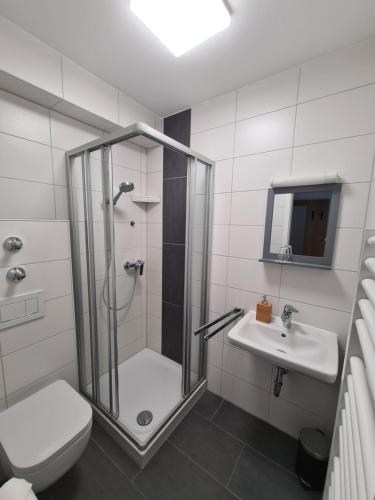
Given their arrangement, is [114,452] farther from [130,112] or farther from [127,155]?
[130,112]

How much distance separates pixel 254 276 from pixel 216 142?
3.35 feet

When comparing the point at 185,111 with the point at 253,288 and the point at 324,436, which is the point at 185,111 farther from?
the point at 324,436

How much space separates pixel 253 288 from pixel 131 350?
1381 millimetres

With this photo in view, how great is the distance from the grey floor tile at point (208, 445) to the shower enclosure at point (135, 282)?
9 centimetres

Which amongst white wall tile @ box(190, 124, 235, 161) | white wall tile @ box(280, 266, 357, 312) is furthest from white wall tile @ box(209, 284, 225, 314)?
white wall tile @ box(190, 124, 235, 161)

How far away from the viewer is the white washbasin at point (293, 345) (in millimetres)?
1022

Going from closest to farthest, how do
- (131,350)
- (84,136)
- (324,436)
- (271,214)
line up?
1. (324,436)
2. (271,214)
3. (84,136)
4. (131,350)

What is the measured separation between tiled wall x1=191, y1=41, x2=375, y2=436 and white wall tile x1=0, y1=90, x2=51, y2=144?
102cm

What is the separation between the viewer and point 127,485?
3.84 feet

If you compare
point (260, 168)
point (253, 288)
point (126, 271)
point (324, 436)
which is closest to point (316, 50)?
point (260, 168)

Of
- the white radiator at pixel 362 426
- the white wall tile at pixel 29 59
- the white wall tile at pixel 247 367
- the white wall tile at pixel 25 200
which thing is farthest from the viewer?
the white wall tile at pixel 247 367

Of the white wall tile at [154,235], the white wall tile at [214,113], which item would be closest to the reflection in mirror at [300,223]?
the white wall tile at [214,113]

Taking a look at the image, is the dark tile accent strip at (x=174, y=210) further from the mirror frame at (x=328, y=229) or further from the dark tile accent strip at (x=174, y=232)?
Result: the mirror frame at (x=328, y=229)

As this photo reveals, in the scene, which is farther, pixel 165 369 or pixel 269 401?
pixel 165 369
